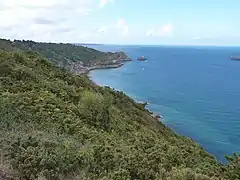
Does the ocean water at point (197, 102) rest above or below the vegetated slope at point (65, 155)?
A: below

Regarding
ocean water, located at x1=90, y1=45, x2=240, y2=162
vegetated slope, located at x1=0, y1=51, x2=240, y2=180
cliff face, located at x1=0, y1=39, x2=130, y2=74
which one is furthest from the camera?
cliff face, located at x1=0, y1=39, x2=130, y2=74

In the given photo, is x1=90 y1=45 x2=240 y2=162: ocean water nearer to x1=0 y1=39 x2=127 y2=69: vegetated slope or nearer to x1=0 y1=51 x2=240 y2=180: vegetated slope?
x1=0 y1=51 x2=240 y2=180: vegetated slope

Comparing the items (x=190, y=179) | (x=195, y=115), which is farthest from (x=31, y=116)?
(x=195, y=115)

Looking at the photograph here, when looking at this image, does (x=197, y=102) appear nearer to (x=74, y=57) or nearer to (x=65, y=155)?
(x=65, y=155)

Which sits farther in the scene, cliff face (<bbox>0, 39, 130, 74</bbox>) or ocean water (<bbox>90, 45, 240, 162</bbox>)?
cliff face (<bbox>0, 39, 130, 74</bbox>)

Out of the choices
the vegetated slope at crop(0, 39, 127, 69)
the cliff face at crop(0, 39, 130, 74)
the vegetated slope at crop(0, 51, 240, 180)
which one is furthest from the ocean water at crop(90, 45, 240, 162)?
the vegetated slope at crop(0, 39, 127, 69)

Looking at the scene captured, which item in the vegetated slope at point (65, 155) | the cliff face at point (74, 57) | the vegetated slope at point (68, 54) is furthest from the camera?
the vegetated slope at point (68, 54)

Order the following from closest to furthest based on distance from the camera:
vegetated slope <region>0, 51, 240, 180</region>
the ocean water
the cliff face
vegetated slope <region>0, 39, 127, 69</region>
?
vegetated slope <region>0, 51, 240, 180</region> → the ocean water → the cliff face → vegetated slope <region>0, 39, 127, 69</region>

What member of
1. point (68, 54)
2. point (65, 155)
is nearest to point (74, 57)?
point (68, 54)

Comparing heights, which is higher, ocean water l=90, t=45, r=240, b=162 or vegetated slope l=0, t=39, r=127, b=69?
vegetated slope l=0, t=39, r=127, b=69

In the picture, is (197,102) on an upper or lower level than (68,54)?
lower

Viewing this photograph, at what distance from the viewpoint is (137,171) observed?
332 inches

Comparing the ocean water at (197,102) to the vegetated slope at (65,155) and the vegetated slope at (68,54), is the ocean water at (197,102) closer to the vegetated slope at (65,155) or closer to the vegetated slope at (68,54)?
the vegetated slope at (65,155)

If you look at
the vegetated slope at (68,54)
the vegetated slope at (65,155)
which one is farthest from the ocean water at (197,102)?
the vegetated slope at (68,54)
